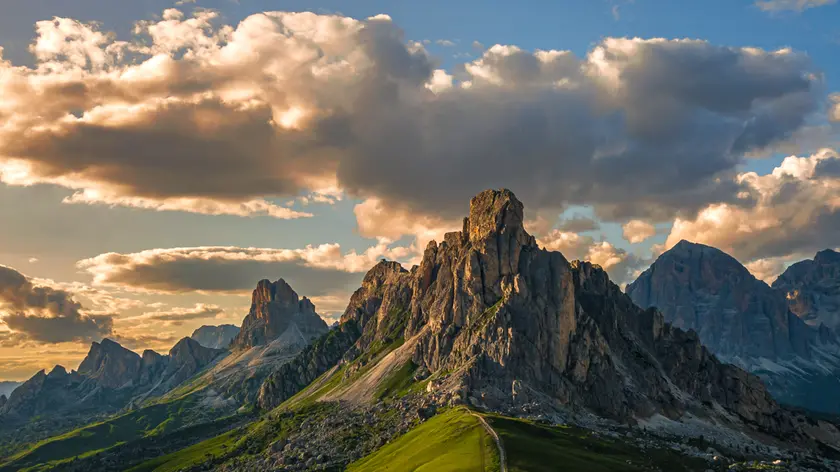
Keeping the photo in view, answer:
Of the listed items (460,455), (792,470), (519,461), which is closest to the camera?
(519,461)

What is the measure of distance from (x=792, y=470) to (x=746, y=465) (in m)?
21.0

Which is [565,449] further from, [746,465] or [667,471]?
[746,465]

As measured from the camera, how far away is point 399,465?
647ft

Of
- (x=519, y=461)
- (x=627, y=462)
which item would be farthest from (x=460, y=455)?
(x=627, y=462)

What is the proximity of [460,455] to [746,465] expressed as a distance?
7937 centimetres

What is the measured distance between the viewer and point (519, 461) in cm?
17075

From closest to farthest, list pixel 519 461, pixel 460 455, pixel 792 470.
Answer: pixel 519 461, pixel 460 455, pixel 792 470

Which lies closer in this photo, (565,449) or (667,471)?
(667,471)

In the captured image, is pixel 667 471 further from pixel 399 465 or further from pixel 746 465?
pixel 399 465

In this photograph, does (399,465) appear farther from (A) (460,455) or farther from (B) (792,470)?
(B) (792,470)

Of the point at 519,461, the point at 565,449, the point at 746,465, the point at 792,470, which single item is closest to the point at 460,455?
the point at 519,461

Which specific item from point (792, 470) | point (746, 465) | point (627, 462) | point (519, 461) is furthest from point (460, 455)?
point (792, 470)

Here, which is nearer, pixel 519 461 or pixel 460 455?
pixel 519 461

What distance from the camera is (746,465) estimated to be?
186625 millimetres
